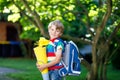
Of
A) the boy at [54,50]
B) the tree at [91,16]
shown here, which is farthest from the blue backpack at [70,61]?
the tree at [91,16]

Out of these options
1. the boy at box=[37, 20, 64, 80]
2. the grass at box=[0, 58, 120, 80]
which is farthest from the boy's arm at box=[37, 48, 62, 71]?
the grass at box=[0, 58, 120, 80]

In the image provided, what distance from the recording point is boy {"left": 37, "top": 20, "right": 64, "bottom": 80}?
594 centimetres

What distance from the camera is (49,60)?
6.06 m

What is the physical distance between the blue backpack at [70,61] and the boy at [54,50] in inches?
3.3

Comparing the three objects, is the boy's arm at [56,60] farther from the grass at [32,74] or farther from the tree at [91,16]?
the grass at [32,74]

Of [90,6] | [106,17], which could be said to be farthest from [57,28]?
[90,6]

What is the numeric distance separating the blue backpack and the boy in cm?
8

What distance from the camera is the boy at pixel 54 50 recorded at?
234 inches

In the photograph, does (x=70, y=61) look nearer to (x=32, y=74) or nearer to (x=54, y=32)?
(x=54, y=32)

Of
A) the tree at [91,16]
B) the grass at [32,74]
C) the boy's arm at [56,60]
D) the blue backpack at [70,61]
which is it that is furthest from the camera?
the grass at [32,74]

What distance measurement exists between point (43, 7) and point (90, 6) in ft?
5.46

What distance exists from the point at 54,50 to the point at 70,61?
29 cm

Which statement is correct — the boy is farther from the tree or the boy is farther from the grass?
the grass

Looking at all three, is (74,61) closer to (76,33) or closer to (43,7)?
(43,7)
